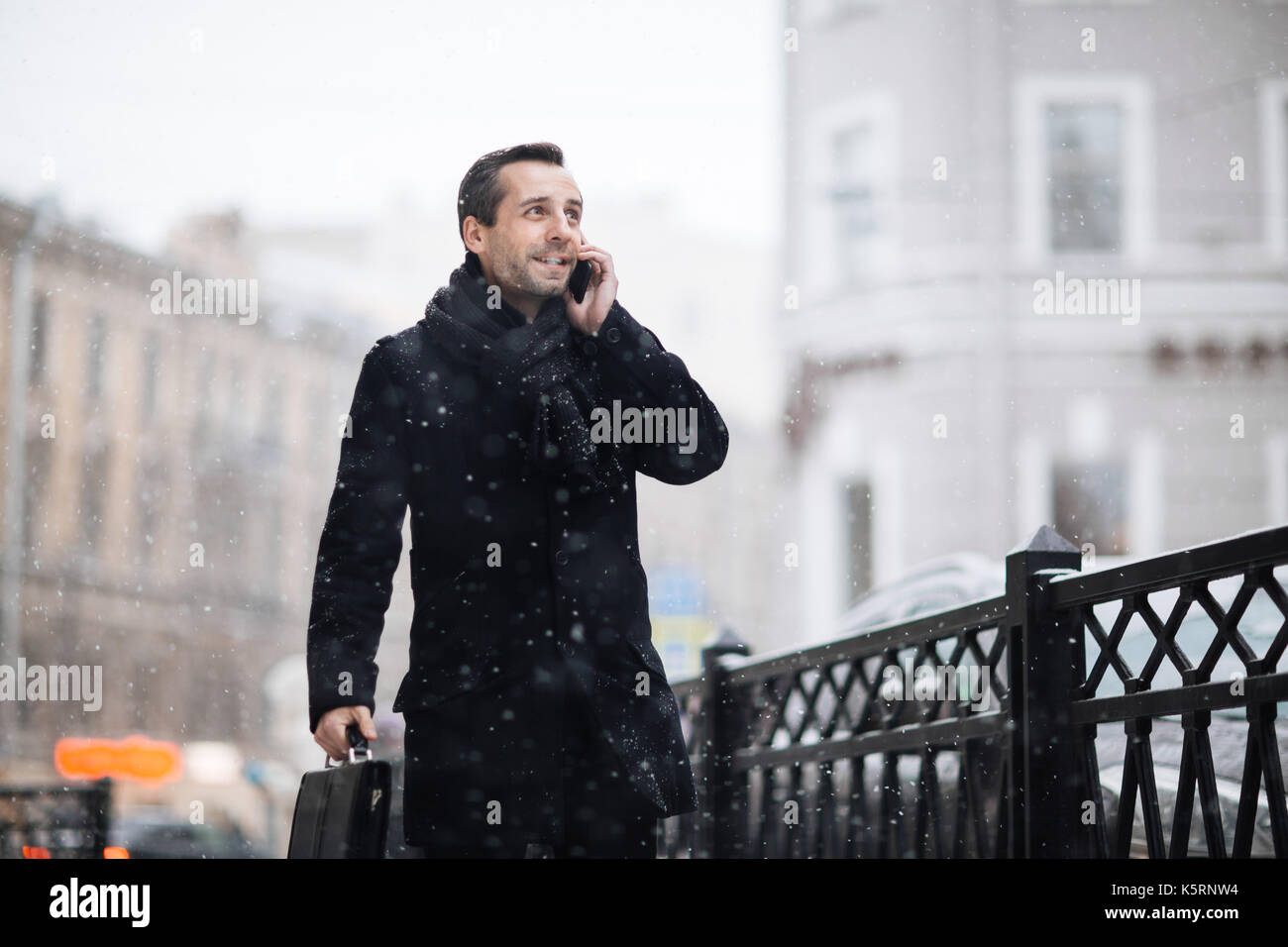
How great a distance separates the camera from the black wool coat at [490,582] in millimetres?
2566

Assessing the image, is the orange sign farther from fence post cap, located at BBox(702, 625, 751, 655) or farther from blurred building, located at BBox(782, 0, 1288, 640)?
fence post cap, located at BBox(702, 625, 751, 655)

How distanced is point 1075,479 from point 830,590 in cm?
286

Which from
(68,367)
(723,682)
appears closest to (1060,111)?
(723,682)

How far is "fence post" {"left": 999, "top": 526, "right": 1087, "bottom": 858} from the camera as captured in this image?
338 centimetres

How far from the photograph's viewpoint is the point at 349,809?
2527 mm

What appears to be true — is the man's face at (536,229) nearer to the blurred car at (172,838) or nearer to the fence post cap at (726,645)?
the fence post cap at (726,645)

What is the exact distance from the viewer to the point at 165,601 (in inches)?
1419

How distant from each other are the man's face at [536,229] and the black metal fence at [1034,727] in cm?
127

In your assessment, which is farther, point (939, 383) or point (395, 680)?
point (395, 680)

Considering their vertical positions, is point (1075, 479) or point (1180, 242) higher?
point (1180, 242)

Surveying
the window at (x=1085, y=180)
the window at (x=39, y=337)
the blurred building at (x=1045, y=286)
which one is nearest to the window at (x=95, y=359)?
the window at (x=39, y=337)

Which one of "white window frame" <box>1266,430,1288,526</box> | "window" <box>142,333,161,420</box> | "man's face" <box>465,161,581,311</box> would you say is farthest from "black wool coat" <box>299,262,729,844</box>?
Answer: "window" <box>142,333,161,420</box>
